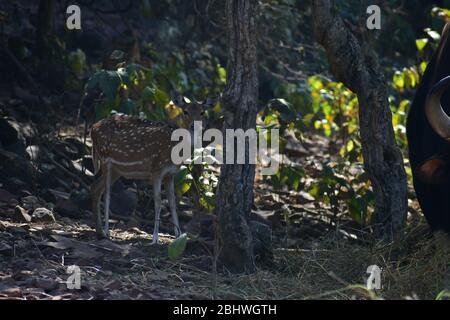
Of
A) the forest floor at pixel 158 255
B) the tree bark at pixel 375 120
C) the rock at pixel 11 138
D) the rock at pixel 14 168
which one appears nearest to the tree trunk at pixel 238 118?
the forest floor at pixel 158 255

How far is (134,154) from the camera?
8.95 meters

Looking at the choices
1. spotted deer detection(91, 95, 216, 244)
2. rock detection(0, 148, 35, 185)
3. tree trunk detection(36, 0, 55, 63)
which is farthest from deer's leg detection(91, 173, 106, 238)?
tree trunk detection(36, 0, 55, 63)

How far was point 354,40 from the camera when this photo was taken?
8383 millimetres

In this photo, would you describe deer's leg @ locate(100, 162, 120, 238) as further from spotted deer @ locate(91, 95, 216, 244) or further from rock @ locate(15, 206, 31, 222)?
rock @ locate(15, 206, 31, 222)

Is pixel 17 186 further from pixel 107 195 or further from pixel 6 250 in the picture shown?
pixel 6 250

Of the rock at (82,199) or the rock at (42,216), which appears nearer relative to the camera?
the rock at (42,216)

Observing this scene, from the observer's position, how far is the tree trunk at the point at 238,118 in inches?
296

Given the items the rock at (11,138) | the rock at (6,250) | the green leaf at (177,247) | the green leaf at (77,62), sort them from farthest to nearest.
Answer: the green leaf at (77,62), the rock at (11,138), the rock at (6,250), the green leaf at (177,247)

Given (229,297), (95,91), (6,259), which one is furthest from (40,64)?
(229,297)

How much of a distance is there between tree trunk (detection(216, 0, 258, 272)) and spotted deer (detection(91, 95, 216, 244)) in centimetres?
126

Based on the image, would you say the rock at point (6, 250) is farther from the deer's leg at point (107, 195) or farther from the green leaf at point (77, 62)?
the green leaf at point (77, 62)

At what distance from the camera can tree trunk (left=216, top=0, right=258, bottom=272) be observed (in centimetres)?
753

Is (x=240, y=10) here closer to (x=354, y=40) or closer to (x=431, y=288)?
(x=354, y=40)

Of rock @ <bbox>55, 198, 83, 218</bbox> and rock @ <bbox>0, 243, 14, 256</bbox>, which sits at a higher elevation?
rock @ <bbox>55, 198, 83, 218</bbox>
